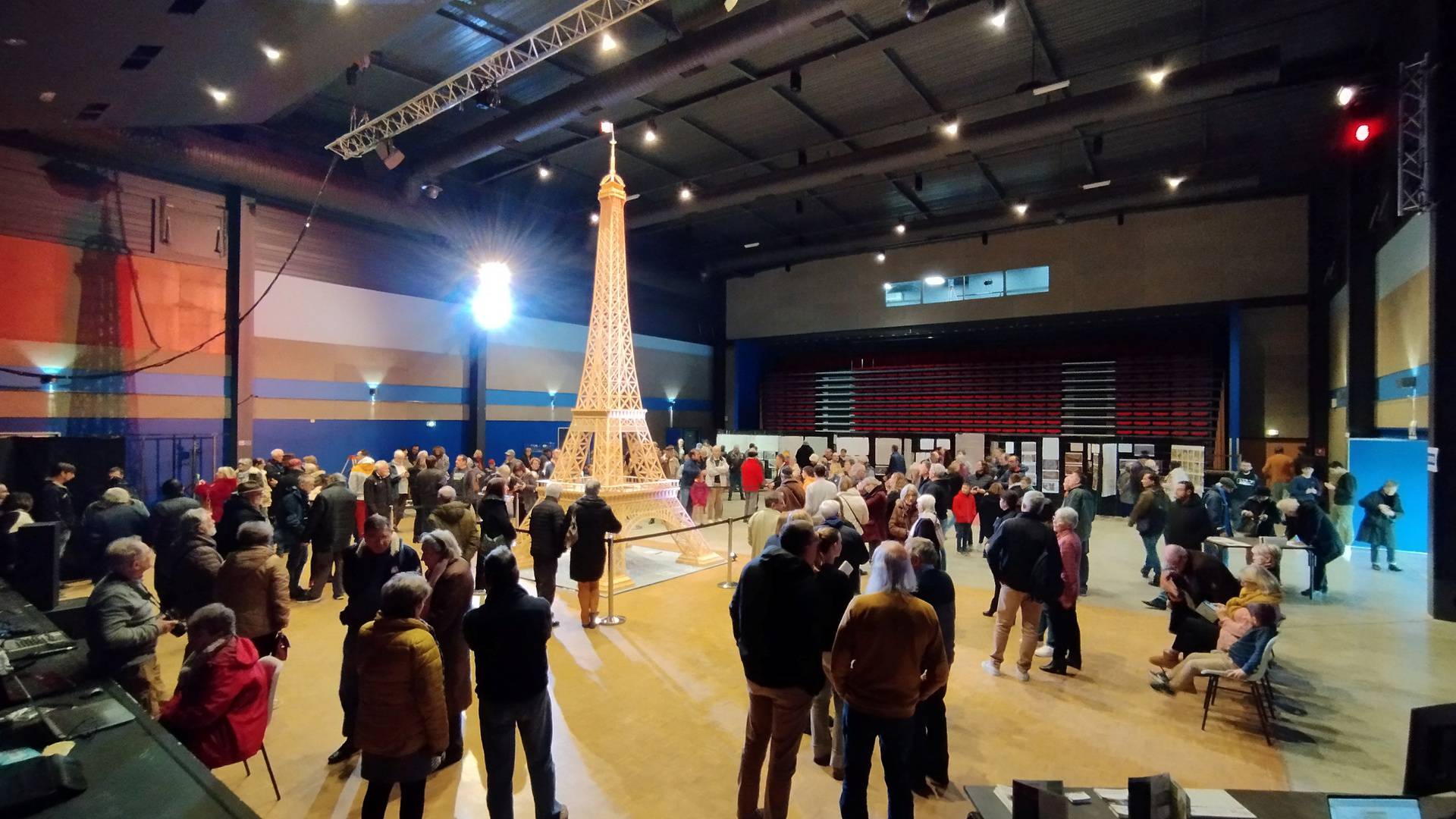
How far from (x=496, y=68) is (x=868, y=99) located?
240 inches

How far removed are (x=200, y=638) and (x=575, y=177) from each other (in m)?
13.6

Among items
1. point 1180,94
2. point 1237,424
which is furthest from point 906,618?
point 1237,424

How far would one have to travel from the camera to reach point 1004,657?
19.0 feet

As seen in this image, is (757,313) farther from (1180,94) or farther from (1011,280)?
(1180,94)

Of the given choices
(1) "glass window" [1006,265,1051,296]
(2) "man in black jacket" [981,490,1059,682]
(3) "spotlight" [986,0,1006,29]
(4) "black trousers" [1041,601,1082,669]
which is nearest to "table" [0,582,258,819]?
(2) "man in black jacket" [981,490,1059,682]

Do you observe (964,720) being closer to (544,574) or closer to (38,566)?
(544,574)

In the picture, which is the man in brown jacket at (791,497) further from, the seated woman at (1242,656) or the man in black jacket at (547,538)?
the seated woman at (1242,656)

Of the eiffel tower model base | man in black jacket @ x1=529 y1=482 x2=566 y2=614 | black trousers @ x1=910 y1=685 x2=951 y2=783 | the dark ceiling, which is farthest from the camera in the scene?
the eiffel tower model base

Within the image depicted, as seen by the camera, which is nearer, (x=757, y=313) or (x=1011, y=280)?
(x=1011, y=280)

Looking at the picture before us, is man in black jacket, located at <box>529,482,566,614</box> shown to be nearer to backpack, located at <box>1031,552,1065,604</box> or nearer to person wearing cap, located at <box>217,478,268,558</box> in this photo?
person wearing cap, located at <box>217,478,268,558</box>

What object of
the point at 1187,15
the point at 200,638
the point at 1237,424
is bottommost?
the point at 200,638

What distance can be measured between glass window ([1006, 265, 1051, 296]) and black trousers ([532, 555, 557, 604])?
14451 mm

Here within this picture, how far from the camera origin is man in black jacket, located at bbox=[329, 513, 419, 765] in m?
3.82

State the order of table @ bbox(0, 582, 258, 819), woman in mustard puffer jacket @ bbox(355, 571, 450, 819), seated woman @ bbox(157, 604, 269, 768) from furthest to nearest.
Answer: seated woman @ bbox(157, 604, 269, 768) < woman in mustard puffer jacket @ bbox(355, 571, 450, 819) < table @ bbox(0, 582, 258, 819)
